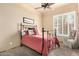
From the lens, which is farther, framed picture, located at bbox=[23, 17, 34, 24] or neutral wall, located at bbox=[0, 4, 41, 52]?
framed picture, located at bbox=[23, 17, 34, 24]

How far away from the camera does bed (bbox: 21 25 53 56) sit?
7.45ft

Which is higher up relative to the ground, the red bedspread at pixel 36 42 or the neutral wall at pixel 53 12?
Answer: the neutral wall at pixel 53 12

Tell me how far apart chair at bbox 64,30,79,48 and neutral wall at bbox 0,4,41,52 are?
713mm

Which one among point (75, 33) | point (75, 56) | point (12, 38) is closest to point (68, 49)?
point (75, 56)

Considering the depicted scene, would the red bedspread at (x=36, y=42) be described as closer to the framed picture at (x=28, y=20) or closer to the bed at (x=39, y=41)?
the bed at (x=39, y=41)

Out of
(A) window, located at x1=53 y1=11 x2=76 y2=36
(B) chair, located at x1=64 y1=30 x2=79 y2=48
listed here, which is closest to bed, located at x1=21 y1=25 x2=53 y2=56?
Answer: (A) window, located at x1=53 y1=11 x2=76 y2=36

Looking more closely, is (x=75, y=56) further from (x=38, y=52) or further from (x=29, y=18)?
(x=29, y=18)

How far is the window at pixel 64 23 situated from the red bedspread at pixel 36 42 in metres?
0.31

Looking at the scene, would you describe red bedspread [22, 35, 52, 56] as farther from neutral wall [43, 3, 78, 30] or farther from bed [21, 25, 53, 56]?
neutral wall [43, 3, 78, 30]

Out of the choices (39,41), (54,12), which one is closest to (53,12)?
(54,12)

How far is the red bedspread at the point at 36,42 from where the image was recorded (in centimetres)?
227

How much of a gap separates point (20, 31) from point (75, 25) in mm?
1229

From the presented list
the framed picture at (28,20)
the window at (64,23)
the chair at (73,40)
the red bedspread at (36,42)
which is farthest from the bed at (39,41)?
the chair at (73,40)

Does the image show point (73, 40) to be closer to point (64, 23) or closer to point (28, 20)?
point (64, 23)
